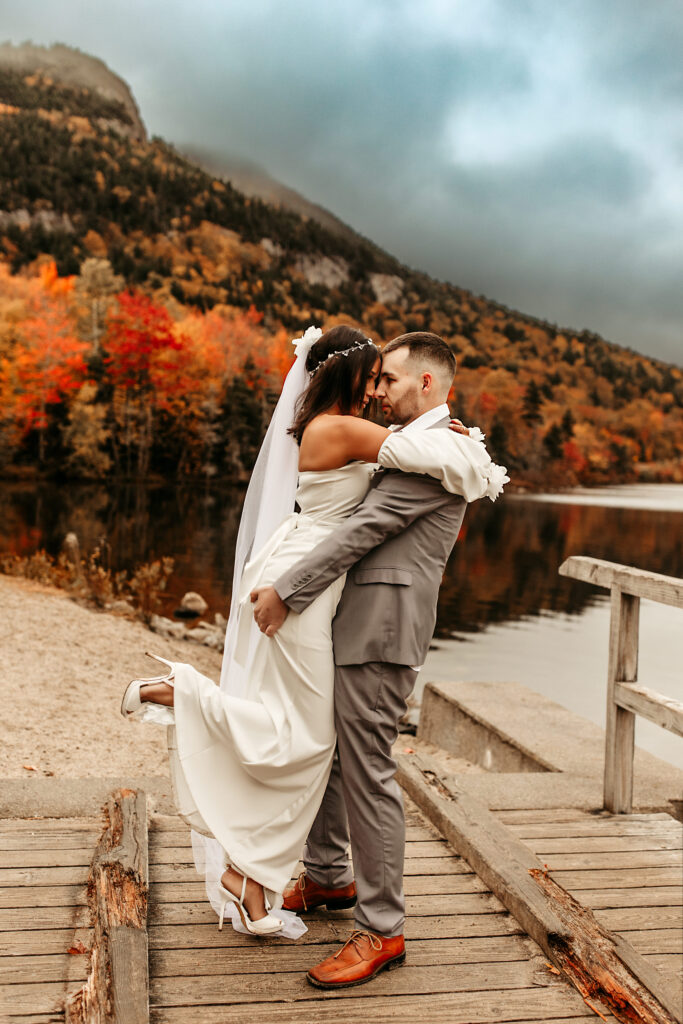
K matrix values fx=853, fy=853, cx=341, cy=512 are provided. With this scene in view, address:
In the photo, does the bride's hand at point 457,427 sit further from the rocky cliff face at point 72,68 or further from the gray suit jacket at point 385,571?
the rocky cliff face at point 72,68

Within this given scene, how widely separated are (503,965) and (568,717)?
387 cm

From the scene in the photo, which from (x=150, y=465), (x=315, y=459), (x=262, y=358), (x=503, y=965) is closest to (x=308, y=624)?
(x=315, y=459)

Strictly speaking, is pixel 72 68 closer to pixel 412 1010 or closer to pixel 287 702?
pixel 287 702

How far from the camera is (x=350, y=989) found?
2318 millimetres

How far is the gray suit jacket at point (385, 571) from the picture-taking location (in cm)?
240

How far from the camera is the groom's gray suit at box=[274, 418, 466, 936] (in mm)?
2410

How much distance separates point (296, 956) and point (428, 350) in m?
1.82

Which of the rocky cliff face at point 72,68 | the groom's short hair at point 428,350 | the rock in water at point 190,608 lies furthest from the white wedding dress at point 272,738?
the rocky cliff face at point 72,68

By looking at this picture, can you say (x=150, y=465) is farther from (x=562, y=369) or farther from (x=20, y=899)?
(x=562, y=369)

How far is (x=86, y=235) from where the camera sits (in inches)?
2827

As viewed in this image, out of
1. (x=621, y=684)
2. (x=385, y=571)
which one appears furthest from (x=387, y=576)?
(x=621, y=684)

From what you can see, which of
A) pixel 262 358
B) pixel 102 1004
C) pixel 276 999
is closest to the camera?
pixel 102 1004

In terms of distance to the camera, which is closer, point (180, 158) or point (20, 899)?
point (20, 899)

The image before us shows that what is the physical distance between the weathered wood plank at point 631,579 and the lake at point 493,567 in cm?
515
